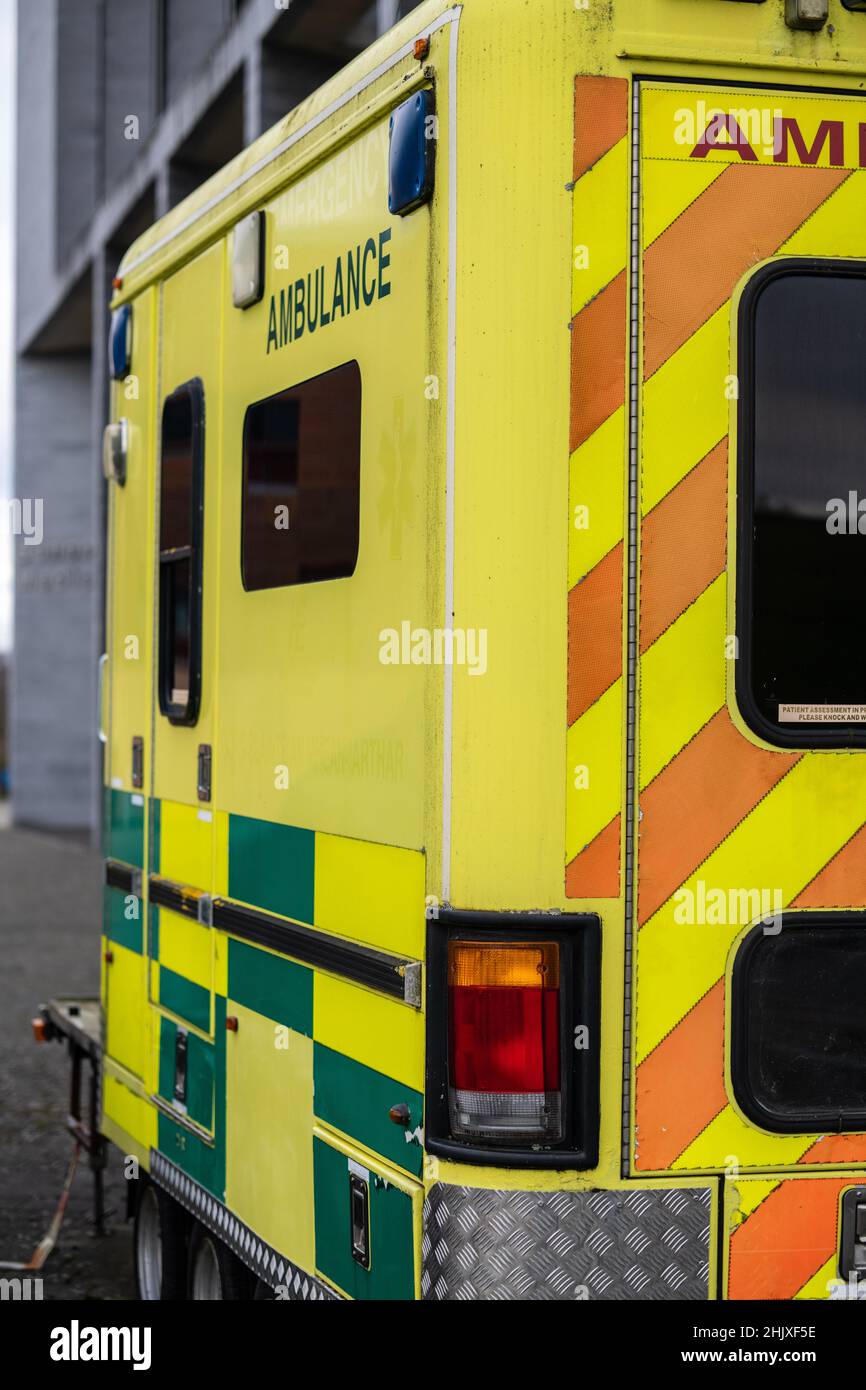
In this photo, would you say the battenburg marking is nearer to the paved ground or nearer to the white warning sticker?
the white warning sticker

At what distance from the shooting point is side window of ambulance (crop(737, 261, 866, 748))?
10.1ft

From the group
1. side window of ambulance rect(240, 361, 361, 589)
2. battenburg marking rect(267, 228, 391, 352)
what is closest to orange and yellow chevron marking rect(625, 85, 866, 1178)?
battenburg marking rect(267, 228, 391, 352)

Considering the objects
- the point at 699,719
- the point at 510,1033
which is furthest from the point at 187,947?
the point at 699,719

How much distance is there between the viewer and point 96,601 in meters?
21.7

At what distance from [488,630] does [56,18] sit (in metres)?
22.8

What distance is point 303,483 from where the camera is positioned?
3.77m

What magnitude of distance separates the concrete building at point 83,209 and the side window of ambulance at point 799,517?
11.6m

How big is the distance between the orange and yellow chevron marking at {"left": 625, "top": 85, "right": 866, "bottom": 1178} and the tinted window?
0.04m

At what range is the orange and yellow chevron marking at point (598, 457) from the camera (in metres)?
3.01

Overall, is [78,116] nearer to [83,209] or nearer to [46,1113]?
[83,209]

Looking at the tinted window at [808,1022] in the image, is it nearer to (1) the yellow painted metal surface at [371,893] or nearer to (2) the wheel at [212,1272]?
(1) the yellow painted metal surface at [371,893]

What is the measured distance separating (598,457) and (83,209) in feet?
76.6

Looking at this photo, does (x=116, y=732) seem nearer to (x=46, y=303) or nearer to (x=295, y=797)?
(x=295, y=797)
